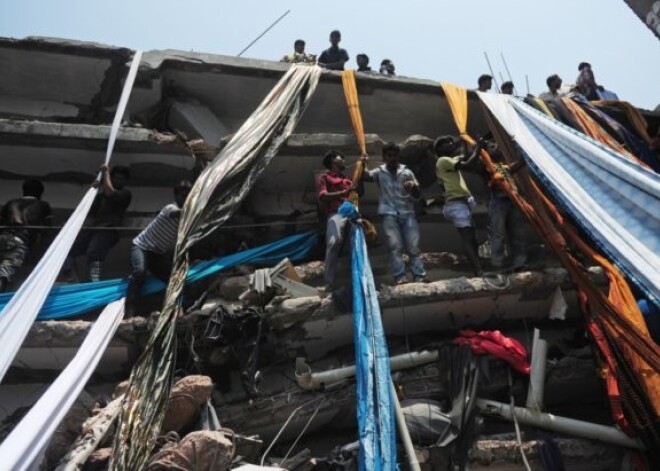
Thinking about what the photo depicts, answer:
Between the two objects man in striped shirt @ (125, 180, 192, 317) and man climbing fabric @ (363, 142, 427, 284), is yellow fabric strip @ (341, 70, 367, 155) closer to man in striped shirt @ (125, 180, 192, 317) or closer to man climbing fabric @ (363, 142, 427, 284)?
man climbing fabric @ (363, 142, 427, 284)

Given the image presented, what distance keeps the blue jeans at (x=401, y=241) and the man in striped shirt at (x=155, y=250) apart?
208 cm

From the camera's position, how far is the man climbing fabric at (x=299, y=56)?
31.7ft

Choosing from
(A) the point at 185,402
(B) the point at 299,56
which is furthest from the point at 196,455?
(B) the point at 299,56

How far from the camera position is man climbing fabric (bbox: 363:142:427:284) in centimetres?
602

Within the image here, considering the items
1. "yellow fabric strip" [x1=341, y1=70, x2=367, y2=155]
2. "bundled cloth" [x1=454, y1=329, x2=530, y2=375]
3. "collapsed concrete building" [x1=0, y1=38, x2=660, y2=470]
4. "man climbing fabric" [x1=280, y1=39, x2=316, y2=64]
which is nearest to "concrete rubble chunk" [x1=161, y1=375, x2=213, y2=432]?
"collapsed concrete building" [x1=0, y1=38, x2=660, y2=470]

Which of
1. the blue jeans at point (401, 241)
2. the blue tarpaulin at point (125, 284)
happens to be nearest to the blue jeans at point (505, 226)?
the blue jeans at point (401, 241)

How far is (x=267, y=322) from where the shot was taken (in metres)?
5.43

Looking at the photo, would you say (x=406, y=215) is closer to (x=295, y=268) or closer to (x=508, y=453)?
(x=295, y=268)

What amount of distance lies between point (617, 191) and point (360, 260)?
2.19 meters

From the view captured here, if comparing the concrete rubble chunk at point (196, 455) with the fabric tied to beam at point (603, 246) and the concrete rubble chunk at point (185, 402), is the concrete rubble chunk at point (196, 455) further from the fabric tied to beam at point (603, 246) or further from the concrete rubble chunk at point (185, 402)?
the fabric tied to beam at point (603, 246)

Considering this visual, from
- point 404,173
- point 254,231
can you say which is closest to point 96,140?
point 254,231

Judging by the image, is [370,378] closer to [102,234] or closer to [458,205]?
[458,205]

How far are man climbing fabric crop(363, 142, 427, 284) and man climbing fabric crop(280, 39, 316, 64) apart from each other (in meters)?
3.74

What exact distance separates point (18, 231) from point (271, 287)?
2605mm
